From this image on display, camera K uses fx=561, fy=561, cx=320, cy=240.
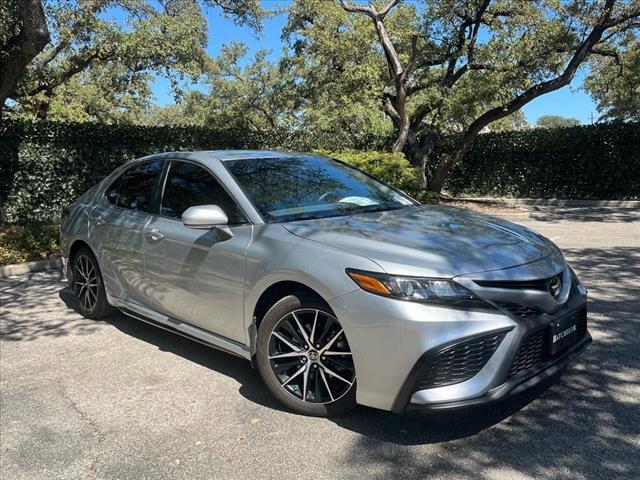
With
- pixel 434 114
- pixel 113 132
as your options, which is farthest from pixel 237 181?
pixel 434 114

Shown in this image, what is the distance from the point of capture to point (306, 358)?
337 cm

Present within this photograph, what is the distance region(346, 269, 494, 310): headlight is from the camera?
287 cm

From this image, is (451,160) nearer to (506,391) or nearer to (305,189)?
(305,189)

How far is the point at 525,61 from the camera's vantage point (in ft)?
45.8

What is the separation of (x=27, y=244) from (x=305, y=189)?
6.53 m

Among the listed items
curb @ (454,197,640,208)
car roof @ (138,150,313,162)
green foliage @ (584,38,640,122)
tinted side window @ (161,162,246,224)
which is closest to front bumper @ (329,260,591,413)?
tinted side window @ (161,162,246,224)

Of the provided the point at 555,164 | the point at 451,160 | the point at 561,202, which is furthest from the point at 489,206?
the point at 555,164

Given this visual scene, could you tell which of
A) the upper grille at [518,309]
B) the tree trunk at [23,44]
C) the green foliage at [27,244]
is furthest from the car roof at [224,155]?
the tree trunk at [23,44]

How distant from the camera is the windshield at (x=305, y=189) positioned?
3926mm

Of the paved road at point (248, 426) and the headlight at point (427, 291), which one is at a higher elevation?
the headlight at point (427, 291)

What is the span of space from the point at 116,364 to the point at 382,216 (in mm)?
2436

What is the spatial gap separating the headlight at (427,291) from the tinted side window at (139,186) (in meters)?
2.51

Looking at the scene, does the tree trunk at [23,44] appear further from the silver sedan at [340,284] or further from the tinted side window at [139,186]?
the silver sedan at [340,284]

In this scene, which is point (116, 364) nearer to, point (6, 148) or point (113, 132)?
point (6, 148)
